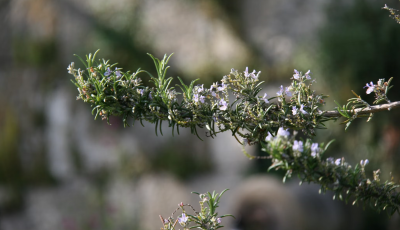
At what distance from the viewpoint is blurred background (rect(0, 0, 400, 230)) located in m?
3.85

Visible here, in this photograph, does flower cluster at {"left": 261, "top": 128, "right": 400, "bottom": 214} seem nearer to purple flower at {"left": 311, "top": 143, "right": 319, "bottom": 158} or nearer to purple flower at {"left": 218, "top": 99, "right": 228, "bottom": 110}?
purple flower at {"left": 311, "top": 143, "right": 319, "bottom": 158}

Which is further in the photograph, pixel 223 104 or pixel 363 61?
pixel 363 61

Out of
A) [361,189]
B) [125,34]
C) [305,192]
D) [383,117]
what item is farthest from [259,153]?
[361,189]

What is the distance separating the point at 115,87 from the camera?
1.01 meters

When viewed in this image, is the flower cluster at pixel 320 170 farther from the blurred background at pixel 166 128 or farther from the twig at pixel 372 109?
the blurred background at pixel 166 128

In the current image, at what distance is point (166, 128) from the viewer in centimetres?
531

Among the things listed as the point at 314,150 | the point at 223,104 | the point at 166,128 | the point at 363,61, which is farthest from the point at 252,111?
the point at 166,128

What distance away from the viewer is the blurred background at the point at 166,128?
3852mm

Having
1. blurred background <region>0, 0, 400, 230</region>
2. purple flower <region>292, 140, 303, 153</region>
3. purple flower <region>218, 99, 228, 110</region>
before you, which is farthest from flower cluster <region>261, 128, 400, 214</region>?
blurred background <region>0, 0, 400, 230</region>

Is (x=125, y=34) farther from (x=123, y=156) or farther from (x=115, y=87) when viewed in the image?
(x=115, y=87)

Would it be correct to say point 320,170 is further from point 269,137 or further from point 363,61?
point 363,61

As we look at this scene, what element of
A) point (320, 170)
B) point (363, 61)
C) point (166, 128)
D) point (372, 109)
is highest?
point (363, 61)

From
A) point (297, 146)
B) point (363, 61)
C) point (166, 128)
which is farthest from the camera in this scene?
point (166, 128)

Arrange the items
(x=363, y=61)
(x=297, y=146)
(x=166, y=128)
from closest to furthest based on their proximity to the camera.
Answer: (x=297, y=146)
(x=363, y=61)
(x=166, y=128)
